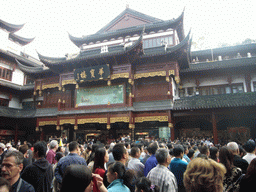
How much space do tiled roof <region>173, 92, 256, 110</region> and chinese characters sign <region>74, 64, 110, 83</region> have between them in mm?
6393

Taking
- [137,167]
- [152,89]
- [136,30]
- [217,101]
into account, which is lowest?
[137,167]

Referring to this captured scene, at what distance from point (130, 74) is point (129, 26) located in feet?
29.5

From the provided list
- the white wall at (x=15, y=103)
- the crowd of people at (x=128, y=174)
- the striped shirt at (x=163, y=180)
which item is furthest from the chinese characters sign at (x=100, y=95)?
the striped shirt at (x=163, y=180)

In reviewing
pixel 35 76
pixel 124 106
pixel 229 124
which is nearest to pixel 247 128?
pixel 229 124

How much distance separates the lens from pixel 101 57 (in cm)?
1588

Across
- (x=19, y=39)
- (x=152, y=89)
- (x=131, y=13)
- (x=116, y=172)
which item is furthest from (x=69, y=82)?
(x=116, y=172)

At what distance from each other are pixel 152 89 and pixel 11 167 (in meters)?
14.4

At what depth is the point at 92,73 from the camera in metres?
16.5

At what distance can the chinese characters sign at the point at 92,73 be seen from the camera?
1606 cm

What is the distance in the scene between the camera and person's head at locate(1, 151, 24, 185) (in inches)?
95.4

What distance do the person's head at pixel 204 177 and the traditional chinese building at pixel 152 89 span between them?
12.7m

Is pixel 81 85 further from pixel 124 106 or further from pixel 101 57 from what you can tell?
pixel 124 106

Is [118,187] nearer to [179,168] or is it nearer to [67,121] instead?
[179,168]

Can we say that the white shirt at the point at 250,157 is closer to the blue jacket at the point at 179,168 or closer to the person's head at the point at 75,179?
the blue jacket at the point at 179,168
